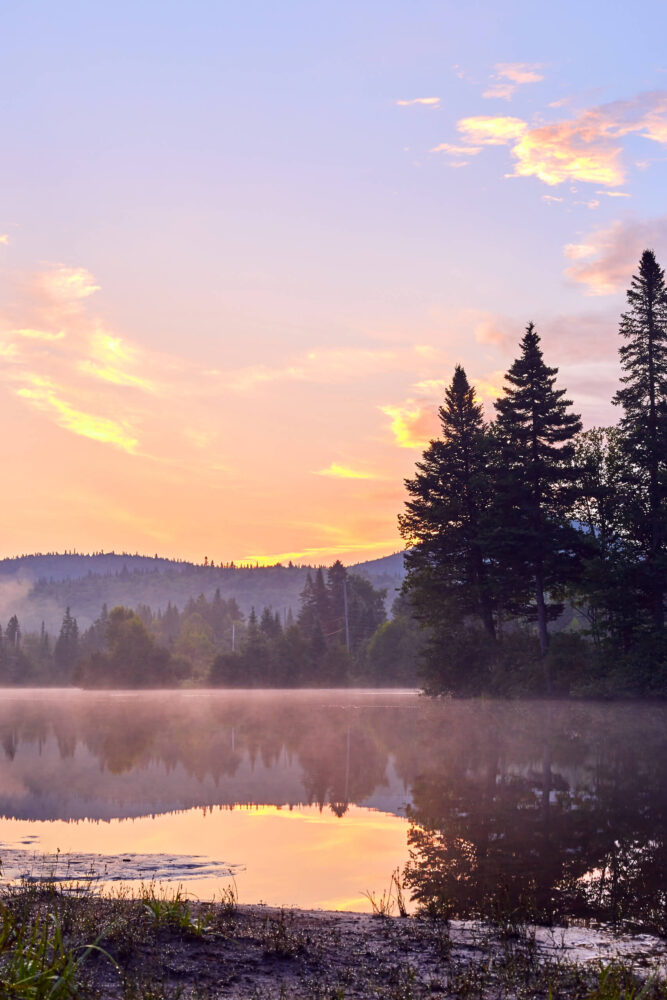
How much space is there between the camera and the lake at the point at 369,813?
40.9 feet

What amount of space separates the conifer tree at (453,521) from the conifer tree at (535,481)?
6.74 feet

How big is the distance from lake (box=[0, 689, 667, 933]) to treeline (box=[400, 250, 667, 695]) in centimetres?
504

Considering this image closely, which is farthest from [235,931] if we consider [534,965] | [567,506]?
[567,506]

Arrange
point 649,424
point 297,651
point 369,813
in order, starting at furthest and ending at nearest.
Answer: point 297,651 → point 649,424 → point 369,813

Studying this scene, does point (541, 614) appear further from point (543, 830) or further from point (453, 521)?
point (543, 830)

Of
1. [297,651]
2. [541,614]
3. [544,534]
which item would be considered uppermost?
[544,534]

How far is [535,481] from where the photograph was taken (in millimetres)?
50812

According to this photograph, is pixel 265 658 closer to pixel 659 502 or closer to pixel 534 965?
pixel 659 502

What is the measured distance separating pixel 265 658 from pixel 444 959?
118478 mm

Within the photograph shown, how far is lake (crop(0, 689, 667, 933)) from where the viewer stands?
12461 mm

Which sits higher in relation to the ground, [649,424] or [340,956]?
[649,424]

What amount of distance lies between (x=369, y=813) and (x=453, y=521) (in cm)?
3794

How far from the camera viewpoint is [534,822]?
1748 centimetres

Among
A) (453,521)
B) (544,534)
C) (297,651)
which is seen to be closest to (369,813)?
(544,534)
